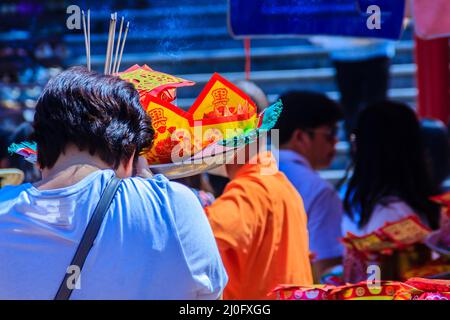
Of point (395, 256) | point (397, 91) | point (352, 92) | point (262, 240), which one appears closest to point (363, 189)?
point (395, 256)

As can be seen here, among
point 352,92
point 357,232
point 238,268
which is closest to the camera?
point 238,268

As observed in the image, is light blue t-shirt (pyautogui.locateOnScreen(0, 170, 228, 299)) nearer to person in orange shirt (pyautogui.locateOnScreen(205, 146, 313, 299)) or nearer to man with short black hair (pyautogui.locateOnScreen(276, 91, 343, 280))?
person in orange shirt (pyautogui.locateOnScreen(205, 146, 313, 299))

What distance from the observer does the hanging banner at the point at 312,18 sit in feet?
10.0

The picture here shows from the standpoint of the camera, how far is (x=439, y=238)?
3072 mm

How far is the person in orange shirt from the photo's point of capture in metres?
2.54

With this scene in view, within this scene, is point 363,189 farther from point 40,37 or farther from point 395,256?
point 40,37

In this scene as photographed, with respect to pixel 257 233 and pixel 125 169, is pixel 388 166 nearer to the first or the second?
pixel 257 233

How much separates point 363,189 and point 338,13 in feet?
2.44

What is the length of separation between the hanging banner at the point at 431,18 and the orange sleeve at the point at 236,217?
0.95 meters

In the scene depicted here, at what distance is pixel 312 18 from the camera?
3125mm

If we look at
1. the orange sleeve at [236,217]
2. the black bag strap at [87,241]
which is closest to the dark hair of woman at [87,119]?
the black bag strap at [87,241]

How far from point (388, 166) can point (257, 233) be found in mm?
1073

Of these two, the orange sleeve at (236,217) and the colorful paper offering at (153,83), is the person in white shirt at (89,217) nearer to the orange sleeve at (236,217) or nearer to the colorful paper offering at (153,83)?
the colorful paper offering at (153,83)

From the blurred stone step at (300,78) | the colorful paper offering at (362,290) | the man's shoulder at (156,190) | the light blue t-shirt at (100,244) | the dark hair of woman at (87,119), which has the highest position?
the dark hair of woman at (87,119)
